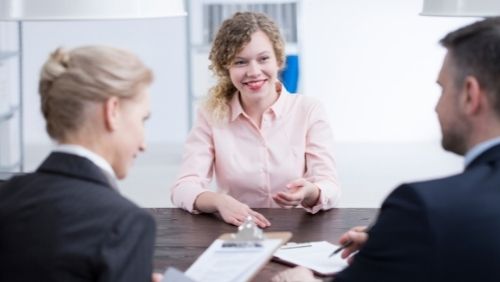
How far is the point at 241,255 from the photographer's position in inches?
67.7

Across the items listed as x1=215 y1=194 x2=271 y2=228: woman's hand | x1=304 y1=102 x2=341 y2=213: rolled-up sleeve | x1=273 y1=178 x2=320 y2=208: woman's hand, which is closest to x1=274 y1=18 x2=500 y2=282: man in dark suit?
x1=215 y1=194 x2=271 y2=228: woman's hand

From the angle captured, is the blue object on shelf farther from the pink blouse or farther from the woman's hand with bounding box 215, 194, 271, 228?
the woman's hand with bounding box 215, 194, 271, 228

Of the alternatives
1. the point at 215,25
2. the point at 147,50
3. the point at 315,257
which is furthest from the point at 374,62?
the point at 315,257

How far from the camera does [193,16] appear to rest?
22.3 ft

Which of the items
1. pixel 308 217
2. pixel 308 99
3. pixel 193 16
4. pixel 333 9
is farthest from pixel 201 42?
pixel 308 217

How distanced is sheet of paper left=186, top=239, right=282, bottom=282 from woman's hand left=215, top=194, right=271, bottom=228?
0.48m

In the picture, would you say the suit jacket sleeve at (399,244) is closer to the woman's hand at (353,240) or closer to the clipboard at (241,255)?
the clipboard at (241,255)

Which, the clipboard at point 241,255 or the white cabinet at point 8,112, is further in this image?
the white cabinet at point 8,112

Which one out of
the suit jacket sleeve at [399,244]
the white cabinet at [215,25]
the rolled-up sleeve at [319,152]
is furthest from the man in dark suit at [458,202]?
the white cabinet at [215,25]

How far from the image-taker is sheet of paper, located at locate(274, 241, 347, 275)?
2061 millimetres

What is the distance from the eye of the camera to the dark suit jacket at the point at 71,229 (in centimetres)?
146

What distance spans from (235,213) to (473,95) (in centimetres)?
98

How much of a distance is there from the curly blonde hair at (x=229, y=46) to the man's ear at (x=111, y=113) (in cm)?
134

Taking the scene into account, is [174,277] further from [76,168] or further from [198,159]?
[198,159]
